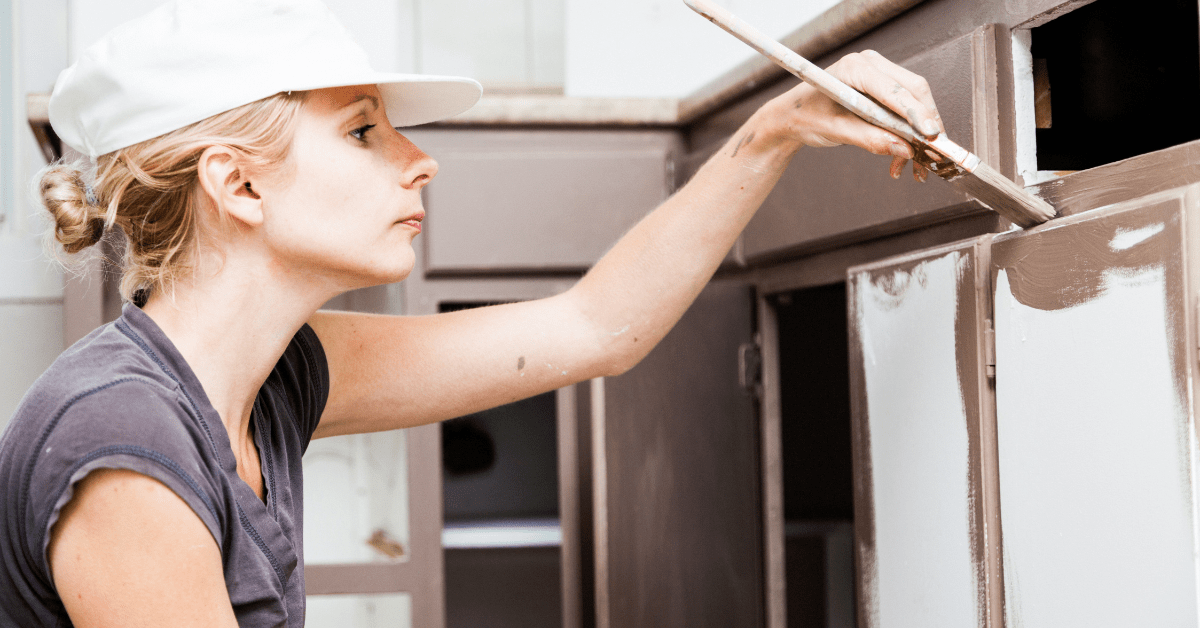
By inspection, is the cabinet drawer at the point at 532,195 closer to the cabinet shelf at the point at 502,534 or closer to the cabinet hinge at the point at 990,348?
the cabinet hinge at the point at 990,348

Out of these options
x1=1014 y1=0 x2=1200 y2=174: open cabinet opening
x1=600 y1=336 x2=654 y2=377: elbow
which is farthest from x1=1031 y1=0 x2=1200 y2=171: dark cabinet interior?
x1=600 y1=336 x2=654 y2=377: elbow

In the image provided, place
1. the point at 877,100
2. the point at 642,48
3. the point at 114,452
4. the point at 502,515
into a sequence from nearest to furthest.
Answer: the point at 114,452, the point at 877,100, the point at 642,48, the point at 502,515

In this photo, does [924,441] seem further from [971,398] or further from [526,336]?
[526,336]

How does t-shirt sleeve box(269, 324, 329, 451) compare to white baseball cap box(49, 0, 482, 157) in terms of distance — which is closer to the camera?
white baseball cap box(49, 0, 482, 157)

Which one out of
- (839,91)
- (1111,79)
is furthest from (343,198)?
(1111,79)

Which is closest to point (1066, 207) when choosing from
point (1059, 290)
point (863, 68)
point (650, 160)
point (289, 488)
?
point (1059, 290)

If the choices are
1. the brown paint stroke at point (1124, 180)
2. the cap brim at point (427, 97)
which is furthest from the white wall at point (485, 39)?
the brown paint stroke at point (1124, 180)

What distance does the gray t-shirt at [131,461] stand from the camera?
2.57 ft

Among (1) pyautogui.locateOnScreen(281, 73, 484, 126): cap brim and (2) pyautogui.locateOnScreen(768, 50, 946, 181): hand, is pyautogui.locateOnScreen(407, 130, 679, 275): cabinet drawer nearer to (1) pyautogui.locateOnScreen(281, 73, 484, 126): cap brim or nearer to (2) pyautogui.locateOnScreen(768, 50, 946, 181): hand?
(1) pyautogui.locateOnScreen(281, 73, 484, 126): cap brim

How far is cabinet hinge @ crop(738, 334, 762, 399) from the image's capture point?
1720 mm

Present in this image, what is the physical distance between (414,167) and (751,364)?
877 millimetres

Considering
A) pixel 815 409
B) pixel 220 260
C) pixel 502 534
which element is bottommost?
pixel 502 534

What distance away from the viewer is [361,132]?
1017 mm

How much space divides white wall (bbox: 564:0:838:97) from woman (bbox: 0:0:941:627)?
4.97ft
